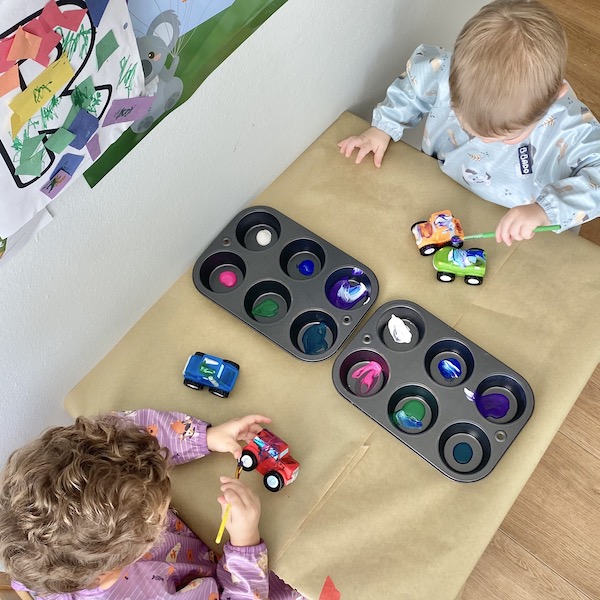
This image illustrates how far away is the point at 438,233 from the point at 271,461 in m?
0.43

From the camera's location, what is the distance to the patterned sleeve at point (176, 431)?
0.92 m

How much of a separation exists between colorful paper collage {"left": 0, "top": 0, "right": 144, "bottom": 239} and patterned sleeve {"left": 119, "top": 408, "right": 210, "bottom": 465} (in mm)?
333

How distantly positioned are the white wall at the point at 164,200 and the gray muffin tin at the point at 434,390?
1.05 feet

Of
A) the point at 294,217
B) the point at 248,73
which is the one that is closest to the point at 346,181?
the point at 294,217

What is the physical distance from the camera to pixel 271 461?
0.91m

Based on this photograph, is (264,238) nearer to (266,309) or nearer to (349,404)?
(266,309)

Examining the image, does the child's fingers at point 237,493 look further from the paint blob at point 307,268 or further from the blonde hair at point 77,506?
the paint blob at point 307,268

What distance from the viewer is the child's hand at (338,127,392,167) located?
3.81 feet

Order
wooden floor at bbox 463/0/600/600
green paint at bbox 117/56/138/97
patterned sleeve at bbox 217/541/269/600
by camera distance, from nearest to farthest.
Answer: green paint at bbox 117/56/138/97 → patterned sleeve at bbox 217/541/269/600 → wooden floor at bbox 463/0/600/600

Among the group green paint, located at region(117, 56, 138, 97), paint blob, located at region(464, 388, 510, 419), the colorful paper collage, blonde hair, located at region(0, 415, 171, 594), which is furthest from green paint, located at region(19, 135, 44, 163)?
paint blob, located at region(464, 388, 510, 419)

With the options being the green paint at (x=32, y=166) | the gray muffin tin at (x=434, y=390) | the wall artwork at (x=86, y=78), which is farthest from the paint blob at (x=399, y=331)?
the green paint at (x=32, y=166)

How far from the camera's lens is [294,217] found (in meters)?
1.12

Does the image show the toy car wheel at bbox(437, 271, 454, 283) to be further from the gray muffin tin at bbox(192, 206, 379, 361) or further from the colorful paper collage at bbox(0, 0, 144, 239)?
the colorful paper collage at bbox(0, 0, 144, 239)

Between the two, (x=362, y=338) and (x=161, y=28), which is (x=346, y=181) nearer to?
(x=362, y=338)
